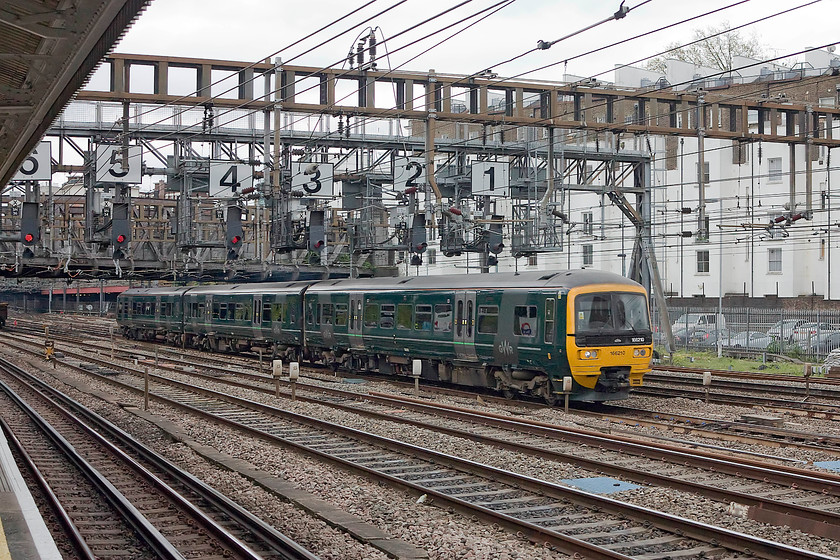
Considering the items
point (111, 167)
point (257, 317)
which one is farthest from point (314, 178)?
point (257, 317)

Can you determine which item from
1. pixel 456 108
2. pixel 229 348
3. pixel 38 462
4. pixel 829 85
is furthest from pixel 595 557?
pixel 456 108

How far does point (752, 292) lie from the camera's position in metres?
45.6

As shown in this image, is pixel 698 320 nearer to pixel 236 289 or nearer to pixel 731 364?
pixel 731 364

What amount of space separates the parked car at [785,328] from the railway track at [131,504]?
24.2 meters

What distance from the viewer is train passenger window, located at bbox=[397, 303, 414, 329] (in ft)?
76.8

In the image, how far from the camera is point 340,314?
27094 mm

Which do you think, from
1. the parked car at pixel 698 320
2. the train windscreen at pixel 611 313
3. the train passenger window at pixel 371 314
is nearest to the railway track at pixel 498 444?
the train windscreen at pixel 611 313

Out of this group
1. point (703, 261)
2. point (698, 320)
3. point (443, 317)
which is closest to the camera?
point (443, 317)

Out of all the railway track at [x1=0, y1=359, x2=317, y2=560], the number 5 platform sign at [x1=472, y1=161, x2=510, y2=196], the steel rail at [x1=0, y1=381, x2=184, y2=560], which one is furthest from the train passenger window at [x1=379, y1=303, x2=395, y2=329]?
the steel rail at [x1=0, y1=381, x2=184, y2=560]

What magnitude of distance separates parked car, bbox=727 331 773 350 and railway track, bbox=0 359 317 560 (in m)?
23.8

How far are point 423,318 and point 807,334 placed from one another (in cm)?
1580

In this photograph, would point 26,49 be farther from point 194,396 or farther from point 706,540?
point 194,396

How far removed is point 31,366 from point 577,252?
3046 cm

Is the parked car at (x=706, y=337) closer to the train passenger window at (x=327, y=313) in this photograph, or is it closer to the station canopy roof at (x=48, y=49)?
the train passenger window at (x=327, y=313)
